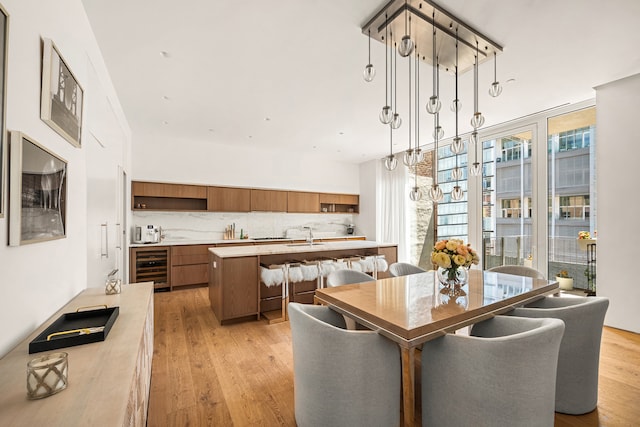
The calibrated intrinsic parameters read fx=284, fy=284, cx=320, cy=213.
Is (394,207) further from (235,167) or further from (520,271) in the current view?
(520,271)

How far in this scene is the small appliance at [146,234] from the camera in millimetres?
5043

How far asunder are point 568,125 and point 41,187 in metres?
5.49

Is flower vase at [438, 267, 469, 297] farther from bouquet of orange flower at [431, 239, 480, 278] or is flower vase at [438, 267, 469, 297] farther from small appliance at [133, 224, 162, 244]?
small appliance at [133, 224, 162, 244]

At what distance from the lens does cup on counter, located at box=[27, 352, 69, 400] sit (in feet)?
2.94

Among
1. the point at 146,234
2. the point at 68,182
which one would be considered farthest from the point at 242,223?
the point at 68,182

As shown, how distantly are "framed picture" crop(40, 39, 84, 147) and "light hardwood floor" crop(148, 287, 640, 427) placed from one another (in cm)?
187

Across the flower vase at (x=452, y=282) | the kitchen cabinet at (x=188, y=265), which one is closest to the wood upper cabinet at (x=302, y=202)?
the kitchen cabinet at (x=188, y=265)

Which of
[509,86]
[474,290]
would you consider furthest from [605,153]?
[474,290]

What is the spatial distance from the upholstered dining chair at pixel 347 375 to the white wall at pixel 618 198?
11.0ft

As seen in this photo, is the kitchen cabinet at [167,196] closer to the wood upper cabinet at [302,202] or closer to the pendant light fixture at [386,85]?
the wood upper cabinet at [302,202]

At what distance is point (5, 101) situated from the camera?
1.07 meters

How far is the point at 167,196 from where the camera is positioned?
5.38 metres

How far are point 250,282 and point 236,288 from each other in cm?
18

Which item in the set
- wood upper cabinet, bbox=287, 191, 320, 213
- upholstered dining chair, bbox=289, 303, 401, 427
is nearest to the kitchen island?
upholstered dining chair, bbox=289, 303, 401, 427
